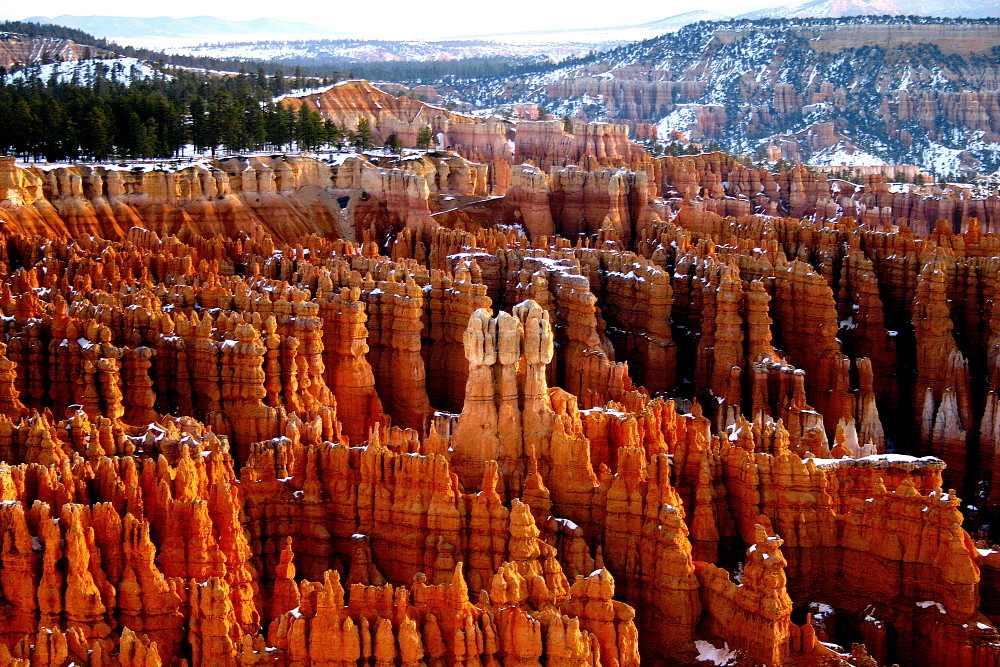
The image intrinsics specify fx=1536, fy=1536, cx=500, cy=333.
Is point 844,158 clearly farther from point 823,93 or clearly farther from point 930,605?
point 930,605

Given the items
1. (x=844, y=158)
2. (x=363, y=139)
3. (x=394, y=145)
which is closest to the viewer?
(x=363, y=139)

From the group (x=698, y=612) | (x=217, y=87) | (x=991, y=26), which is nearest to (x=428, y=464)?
(x=698, y=612)

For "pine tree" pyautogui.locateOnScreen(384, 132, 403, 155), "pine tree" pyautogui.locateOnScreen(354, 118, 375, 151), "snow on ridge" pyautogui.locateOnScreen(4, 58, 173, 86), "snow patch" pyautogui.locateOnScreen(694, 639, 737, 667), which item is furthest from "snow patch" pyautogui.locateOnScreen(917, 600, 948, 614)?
"snow on ridge" pyautogui.locateOnScreen(4, 58, 173, 86)

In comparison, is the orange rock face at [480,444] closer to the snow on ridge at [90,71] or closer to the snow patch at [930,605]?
the snow patch at [930,605]

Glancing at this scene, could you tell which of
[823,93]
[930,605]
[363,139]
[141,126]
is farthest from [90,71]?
[930,605]

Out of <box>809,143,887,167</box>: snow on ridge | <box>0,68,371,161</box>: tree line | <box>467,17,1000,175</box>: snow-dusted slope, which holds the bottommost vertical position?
<box>809,143,887,167</box>: snow on ridge

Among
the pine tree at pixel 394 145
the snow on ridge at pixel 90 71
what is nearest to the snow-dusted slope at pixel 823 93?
the snow on ridge at pixel 90 71

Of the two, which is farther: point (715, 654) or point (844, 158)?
point (844, 158)

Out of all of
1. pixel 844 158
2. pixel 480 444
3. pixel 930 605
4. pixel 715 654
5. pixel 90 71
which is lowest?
pixel 844 158

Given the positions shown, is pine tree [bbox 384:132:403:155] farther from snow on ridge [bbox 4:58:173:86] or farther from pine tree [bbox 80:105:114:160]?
snow on ridge [bbox 4:58:173:86]
